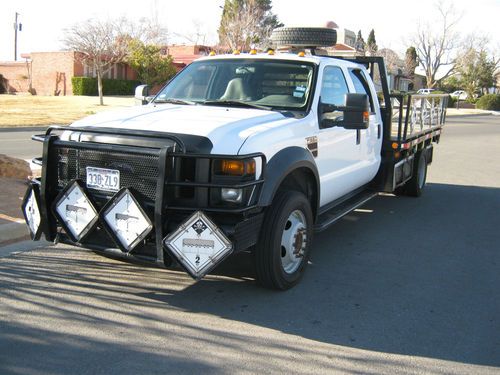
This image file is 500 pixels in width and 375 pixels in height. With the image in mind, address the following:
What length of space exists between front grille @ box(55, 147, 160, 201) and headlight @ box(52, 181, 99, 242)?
139 millimetres

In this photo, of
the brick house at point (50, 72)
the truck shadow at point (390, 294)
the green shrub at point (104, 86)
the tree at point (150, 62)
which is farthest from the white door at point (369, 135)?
the green shrub at point (104, 86)

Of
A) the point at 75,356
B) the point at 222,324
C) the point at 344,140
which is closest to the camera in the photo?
the point at 75,356

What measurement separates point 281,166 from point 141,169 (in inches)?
44.7

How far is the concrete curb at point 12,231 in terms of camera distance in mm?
6024

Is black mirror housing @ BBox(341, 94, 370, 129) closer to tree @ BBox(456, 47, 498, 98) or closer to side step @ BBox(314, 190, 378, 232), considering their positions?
side step @ BBox(314, 190, 378, 232)

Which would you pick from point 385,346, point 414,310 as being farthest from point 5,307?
point 414,310

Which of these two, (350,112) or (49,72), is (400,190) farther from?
(49,72)

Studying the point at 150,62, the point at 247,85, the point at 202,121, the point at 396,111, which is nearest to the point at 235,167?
the point at 202,121

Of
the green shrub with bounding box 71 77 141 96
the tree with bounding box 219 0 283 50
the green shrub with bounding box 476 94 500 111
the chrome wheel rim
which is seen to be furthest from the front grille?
the green shrub with bounding box 476 94 500 111

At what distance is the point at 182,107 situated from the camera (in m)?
5.41

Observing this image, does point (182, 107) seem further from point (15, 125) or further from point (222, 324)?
point (15, 125)

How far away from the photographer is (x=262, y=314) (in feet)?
14.5

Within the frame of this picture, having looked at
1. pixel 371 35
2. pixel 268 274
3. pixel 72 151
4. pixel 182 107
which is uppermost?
pixel 371 35

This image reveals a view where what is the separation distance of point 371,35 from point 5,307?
6858cm
